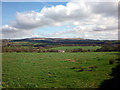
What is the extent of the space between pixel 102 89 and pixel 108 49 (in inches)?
2131

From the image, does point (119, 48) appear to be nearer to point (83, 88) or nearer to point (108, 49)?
point (108, 49)

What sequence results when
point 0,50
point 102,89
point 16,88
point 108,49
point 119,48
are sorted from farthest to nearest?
point 108,49 → point 119,48 → point 0,50 → point 16,88 → point 102,89

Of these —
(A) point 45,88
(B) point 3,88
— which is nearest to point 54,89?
(A) point 45,88

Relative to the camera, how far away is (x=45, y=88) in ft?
→ 25.9

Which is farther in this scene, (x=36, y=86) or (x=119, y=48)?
(x=119, y=48)

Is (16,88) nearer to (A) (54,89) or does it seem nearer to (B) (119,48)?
(A) (54,89)

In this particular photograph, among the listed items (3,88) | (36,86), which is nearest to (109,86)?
(36,86)

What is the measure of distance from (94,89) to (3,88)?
7.75 meters

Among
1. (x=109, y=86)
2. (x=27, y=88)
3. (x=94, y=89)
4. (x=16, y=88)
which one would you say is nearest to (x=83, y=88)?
(x=94, y=89)

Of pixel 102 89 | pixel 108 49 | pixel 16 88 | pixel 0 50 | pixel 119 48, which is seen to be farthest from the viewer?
pixel 108 49

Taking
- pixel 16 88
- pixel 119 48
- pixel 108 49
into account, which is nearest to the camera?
pixel 16 88

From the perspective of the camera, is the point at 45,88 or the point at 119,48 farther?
the point at 119,48

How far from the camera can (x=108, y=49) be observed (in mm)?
55188

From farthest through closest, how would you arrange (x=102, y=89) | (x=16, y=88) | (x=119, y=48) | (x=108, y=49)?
(x=108, y=49) < (x=119, y=48) < (x=16, y=88) < (x=102, y=89)
